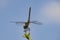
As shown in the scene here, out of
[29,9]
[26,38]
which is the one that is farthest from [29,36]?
[29,9]

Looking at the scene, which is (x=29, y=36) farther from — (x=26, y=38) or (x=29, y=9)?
(x=29, y=9)

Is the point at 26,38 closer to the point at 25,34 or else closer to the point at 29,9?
the point at 25,34

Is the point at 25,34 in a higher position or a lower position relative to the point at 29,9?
lower

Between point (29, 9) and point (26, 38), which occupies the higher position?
point (29, 9)

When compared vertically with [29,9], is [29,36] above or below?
below
